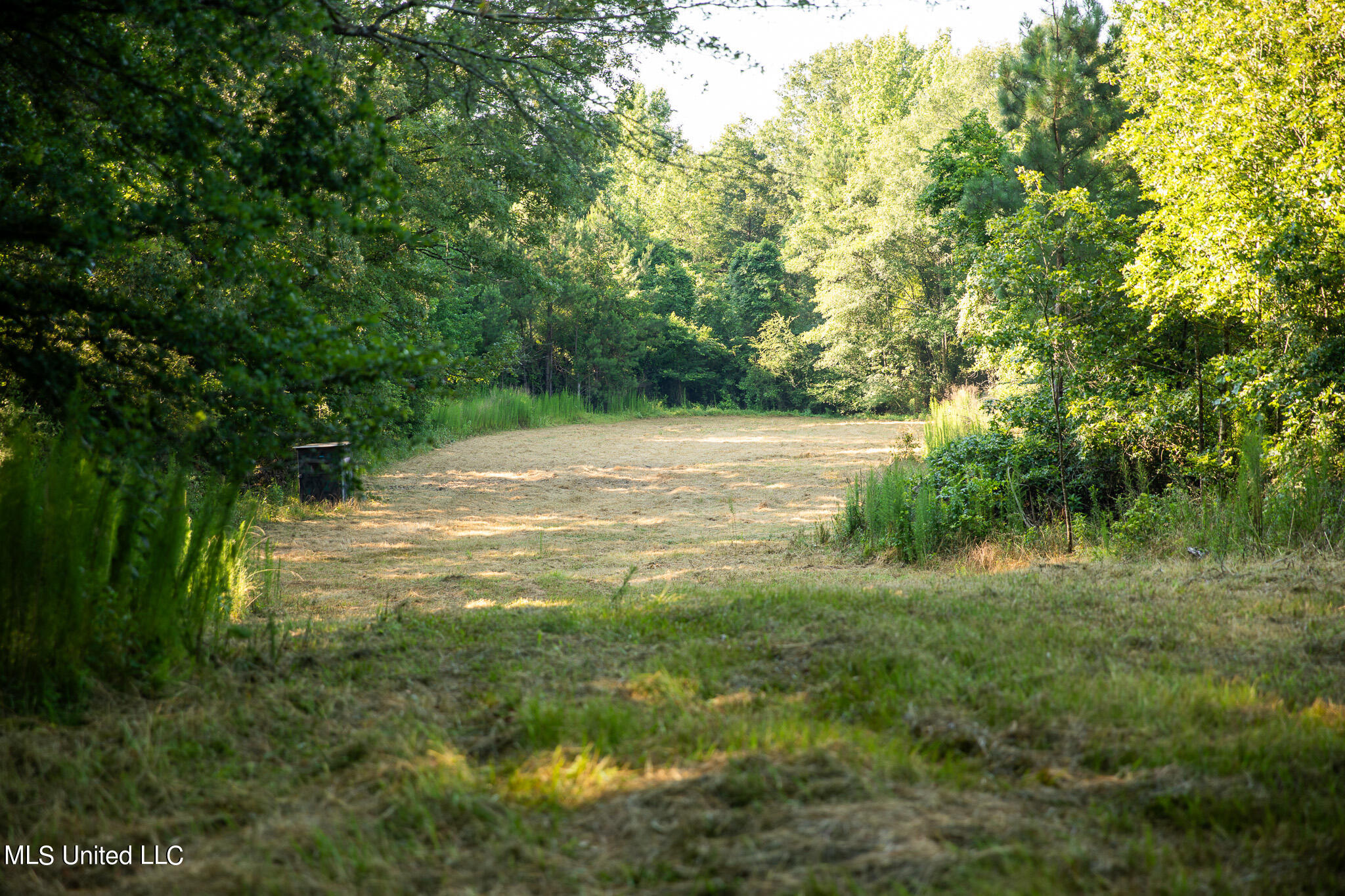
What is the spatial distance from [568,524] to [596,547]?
5.87ft

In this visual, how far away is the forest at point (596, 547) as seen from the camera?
82.7 inches

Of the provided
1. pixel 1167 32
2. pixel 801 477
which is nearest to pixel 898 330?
pixel 801 477

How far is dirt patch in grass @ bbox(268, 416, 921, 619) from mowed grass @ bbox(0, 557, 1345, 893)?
2.21 metres

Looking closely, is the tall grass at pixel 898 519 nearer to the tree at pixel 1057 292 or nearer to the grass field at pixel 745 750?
the tree at pixel 1057 292

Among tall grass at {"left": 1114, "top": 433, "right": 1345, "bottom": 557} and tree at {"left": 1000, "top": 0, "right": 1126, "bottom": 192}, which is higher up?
tree at {"left": 1000, "top": 0, "right": 1126, "bottom": 192}

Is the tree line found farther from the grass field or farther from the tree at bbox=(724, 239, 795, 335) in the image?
the tree at bbox=(724, 239, 795, 335)

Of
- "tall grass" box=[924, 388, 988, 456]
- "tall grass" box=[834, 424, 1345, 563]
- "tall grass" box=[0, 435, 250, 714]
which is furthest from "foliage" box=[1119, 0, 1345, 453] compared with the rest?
"tall grass" box=[0, 435, 250, 714]

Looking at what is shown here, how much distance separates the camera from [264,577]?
5984 mm

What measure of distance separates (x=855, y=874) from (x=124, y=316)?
317 cm

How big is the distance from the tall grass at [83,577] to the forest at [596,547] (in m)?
0.02

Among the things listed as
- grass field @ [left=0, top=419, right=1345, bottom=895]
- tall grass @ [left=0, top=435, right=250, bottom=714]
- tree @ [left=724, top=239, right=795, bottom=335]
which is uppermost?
tree @ [left=724, top=239, right=795, bottom=335]

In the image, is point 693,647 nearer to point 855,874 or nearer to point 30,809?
point 855,874

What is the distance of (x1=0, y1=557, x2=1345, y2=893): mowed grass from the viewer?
73.9 inches

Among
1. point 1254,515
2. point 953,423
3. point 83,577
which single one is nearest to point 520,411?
point 953,423
